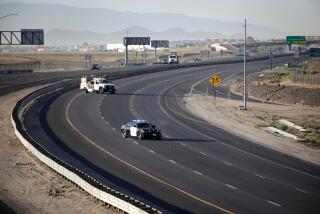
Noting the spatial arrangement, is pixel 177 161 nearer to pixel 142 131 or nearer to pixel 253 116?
pixel 142 131

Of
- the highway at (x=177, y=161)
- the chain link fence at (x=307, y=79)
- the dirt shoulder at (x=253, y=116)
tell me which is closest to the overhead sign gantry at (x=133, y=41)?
the chain link fence at (x=307, y=79)

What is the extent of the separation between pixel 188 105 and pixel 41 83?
3353 cm

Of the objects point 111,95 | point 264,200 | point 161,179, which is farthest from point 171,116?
point 264,200

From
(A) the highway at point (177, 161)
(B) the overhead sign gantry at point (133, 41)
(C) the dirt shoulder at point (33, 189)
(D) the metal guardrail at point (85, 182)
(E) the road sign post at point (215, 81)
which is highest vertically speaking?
(B) the overhead sign gantry at point (133, 41)

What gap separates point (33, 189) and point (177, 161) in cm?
991

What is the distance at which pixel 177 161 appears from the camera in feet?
134

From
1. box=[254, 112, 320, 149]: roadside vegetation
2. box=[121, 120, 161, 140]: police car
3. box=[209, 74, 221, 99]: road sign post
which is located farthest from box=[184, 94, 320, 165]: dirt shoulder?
box=[121, 120, 161, 140]: police car

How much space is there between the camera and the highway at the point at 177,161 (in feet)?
101

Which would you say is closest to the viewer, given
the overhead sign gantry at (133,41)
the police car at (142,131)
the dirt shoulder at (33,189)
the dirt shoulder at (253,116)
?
the dirt shoulder at (33,189)

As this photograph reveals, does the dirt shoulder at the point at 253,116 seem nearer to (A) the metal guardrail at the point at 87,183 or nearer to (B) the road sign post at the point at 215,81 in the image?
(B) the road sign post at the point at 215,81

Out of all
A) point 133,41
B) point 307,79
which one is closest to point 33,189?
point 307,79

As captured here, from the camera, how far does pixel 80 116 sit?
6356 centimetres

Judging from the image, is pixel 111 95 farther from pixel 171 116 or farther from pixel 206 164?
pixel 206 164

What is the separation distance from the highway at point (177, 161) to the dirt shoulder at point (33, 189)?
2105mm
